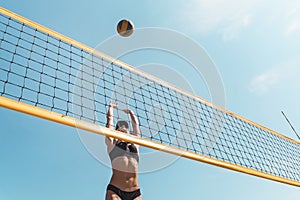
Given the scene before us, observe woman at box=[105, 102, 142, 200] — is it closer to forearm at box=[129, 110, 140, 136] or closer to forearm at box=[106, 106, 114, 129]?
forearm at box=[106, 106, 114, 129]

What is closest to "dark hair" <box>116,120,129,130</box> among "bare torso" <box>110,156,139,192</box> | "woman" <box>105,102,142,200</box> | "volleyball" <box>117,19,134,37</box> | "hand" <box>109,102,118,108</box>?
"woman" <box>105,102,142,200</box>

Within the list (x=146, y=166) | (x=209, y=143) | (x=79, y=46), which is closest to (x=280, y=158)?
(x=209, y=143)

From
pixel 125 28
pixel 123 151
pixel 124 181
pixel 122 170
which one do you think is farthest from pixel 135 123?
pixel 125 28

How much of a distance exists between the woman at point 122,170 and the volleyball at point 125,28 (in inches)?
72.3

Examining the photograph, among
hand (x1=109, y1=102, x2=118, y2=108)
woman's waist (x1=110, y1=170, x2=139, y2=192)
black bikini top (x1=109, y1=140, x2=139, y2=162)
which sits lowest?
woman's waist (x1=110, y1=170, x2=139, y2=192)

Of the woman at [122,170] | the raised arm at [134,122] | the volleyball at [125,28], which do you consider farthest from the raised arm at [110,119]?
the volleyball at [125,28]

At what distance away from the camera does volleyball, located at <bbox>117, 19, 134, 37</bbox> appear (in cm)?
572

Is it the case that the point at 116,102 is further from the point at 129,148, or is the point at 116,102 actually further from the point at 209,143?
the point at 209,143

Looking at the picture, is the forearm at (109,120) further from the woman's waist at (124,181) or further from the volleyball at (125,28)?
the volleyball at (125,28)

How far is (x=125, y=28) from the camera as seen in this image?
5734mm

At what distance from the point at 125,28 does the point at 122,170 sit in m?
3.02

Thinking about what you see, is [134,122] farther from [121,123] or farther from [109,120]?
[109,120]

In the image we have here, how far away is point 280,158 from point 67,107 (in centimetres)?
586

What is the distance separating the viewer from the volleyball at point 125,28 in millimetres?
5719
